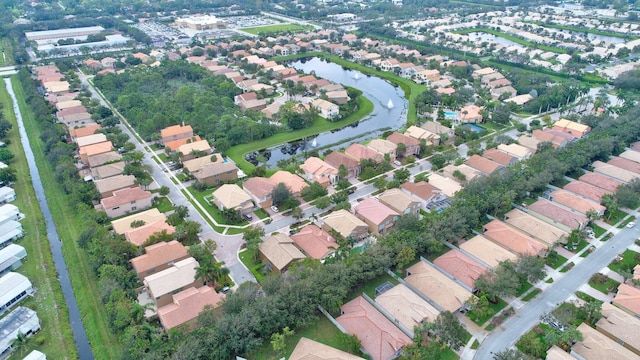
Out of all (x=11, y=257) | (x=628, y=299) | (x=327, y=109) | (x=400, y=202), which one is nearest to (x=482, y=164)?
(x=400, y=202)

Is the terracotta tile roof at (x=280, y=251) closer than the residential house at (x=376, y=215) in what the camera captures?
Yes

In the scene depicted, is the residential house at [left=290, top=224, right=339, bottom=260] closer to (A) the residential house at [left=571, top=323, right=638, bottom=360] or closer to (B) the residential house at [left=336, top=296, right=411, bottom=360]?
(B) the residential house at [left=336, top=296, right=411, bottom=360]

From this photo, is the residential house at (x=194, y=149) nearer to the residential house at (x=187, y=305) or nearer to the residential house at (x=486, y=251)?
the residential house at (x=187, y=305)

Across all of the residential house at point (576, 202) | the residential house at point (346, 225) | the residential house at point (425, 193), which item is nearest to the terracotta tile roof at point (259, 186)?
the residential house at point (346, 225)

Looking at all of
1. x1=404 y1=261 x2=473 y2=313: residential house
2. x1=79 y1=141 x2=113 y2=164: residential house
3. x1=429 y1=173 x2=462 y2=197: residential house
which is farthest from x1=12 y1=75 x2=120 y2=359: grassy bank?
x1=429 y1=173 x2=462 y2=197: residential house

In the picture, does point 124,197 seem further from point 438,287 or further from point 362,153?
point 438,287

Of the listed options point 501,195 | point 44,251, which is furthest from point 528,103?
point 44,251
